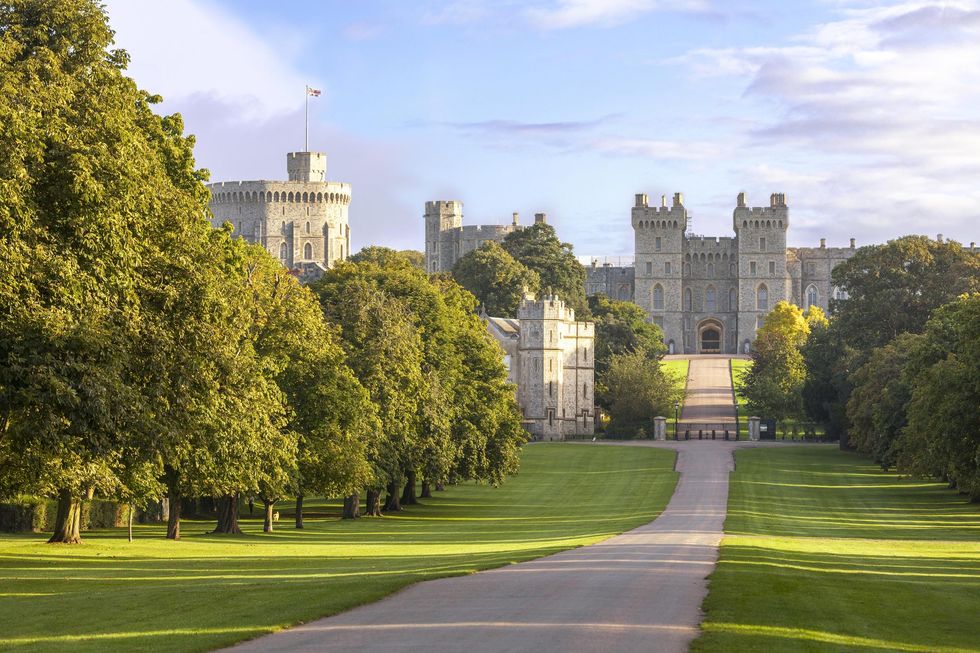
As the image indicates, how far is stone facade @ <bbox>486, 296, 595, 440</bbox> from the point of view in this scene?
92.9 metres

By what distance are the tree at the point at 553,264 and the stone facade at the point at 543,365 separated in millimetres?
17017

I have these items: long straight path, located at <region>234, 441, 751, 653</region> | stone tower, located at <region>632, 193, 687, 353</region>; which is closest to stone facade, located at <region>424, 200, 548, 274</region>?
stone tower, located at <region>632, 193, 687, 353</region>

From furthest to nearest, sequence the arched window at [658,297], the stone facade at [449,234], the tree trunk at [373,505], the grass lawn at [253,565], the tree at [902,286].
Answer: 1. the stone facade at [449,234]
2. the arched window at [658,297]
3. the tree at [902,286]
4. the tree trunk at [373,505]
5. the grass lawn at [253,565]

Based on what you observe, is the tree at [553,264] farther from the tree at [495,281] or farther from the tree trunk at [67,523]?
the tree trunk at [67,523]

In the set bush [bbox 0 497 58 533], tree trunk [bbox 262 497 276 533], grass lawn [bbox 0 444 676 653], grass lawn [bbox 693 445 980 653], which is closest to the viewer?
grass lawn [bbox 693 445 980 653]

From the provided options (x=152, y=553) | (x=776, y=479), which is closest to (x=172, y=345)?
(x=152, y=553)

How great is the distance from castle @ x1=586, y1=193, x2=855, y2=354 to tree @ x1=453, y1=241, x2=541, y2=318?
37.2m

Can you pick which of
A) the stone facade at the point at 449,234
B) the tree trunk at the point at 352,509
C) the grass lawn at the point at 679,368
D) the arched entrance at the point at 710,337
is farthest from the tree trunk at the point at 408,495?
the stone facade at the point at 449,234

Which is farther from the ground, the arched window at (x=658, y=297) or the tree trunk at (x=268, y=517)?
the arched window at (x=658, y=297)

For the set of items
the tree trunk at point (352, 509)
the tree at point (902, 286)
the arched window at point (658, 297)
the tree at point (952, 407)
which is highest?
the arched window at point (658, 297)

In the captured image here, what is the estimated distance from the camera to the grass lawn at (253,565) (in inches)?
642

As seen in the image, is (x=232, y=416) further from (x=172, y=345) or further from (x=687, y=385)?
(x=687, y=385)

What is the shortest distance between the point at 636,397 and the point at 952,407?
5784 cm

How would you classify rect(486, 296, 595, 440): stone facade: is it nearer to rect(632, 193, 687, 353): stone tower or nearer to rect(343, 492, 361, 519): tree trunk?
rect(343, 492, 361, 519): tree trunk
